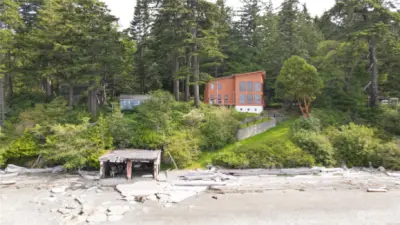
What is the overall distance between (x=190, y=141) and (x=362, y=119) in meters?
18.5

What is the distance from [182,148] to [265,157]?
289 inches

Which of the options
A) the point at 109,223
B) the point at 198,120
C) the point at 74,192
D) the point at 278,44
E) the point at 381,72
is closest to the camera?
the point at 109,223

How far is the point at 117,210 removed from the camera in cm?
1360

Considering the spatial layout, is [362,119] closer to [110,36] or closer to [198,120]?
[198,120]

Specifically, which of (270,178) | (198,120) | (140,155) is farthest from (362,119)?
(140,155)

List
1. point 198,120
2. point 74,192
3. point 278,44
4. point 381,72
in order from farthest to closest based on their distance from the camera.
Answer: point 278,44
point 381,72
point 198,120
point 74,192

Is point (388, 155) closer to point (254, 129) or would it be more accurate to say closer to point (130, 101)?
point (254, 129)

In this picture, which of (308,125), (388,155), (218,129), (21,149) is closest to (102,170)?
(21,149)

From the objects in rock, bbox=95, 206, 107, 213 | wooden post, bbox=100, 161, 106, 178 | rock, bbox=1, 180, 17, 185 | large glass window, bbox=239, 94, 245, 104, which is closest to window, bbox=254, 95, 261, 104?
large glass window, bbox=239, 94, 245, 104

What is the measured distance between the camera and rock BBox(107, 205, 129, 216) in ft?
43.6

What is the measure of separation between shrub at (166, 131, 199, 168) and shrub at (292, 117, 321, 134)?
32.5ft

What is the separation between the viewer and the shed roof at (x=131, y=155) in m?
18.2

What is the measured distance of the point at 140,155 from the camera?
1895 cm

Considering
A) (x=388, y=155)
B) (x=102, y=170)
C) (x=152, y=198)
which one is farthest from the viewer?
(x=388, y=155)
